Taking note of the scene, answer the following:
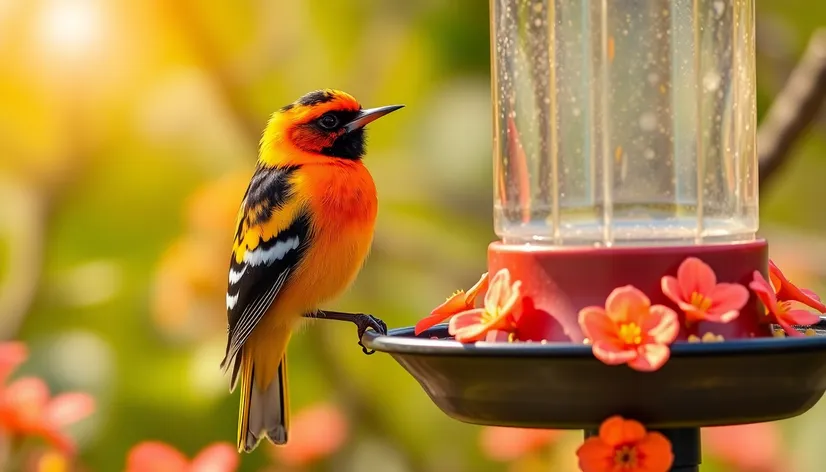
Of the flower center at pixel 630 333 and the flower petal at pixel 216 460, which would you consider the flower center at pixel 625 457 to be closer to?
the flower center at pixel 630 333

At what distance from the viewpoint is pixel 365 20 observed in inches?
248

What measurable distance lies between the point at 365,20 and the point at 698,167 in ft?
10.4

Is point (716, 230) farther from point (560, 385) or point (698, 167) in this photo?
point (560, 385)

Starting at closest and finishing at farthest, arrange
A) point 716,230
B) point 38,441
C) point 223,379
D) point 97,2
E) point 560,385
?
point 560,385 → point 716,230 → point 38,441 → point 223,379 → point 97,2

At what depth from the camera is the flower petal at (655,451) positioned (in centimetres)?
265

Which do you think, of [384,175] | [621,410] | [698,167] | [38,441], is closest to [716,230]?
[698,167]

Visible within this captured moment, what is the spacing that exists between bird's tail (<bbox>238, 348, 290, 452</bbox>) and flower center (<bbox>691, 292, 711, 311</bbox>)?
2.45m

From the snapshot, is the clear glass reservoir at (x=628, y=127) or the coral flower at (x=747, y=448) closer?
the clear glass reservoir at (x=628, y=127)

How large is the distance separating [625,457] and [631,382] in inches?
5.6

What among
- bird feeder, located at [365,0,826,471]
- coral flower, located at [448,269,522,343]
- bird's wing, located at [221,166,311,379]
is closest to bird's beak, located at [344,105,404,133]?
bird's wing, located at [221,166,311,379]

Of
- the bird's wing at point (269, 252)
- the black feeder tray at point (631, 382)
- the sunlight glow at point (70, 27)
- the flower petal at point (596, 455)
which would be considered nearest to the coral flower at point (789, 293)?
the black feeder tray at point (631, 382)

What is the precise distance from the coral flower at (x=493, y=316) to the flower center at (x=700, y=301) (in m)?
0.37

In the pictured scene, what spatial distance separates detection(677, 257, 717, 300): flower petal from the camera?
277cm

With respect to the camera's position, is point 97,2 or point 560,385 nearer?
point 560,385
